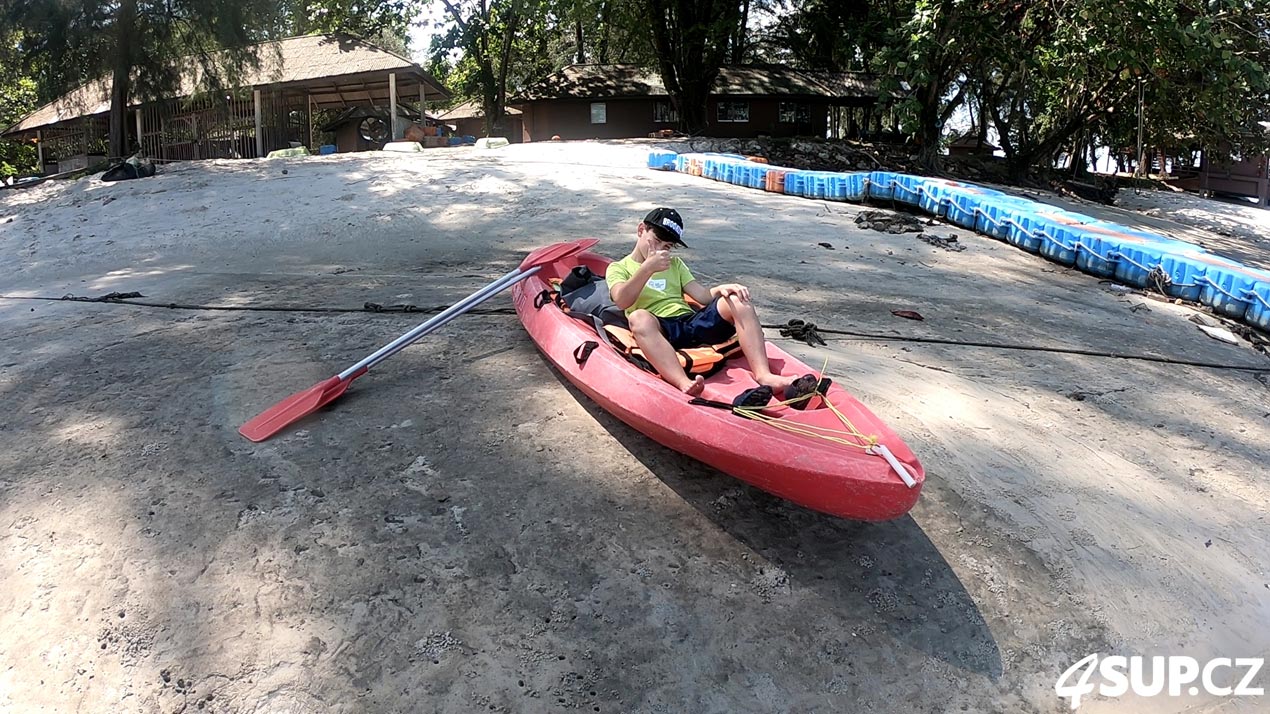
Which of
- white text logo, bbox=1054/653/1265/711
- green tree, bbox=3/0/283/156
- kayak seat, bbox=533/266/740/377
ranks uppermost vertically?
green tree, bbox=3/0/283/156

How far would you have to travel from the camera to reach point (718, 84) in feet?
99.1

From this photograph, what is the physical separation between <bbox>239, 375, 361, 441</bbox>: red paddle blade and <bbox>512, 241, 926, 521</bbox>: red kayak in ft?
4.46

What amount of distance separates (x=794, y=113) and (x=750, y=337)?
31105 millimetres

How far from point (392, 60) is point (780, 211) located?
14.8m

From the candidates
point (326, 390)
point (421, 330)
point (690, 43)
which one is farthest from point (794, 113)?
point (326, 390)

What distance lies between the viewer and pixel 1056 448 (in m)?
4.30

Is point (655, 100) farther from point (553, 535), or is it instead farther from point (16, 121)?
point (553, 535)

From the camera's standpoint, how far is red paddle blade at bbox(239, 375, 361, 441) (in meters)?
4.05

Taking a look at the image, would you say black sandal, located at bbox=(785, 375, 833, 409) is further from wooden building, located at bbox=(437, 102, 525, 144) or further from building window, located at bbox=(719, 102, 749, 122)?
wooden building, located at bbox=(437, 102, 525, 144)

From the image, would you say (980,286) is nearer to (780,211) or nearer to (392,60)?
(780,211)

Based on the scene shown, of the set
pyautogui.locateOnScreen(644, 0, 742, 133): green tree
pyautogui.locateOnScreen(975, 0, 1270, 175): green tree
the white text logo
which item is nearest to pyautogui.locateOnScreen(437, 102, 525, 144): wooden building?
pyautogui.locateOnScreen(644, 0, 742, 133): green tree

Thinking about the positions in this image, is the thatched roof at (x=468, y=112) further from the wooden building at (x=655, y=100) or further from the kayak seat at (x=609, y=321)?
the kayak seat at (x=609, y=321)

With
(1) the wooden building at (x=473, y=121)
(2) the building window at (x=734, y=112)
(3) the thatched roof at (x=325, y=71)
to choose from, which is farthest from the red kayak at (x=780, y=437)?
(1) the wooden building at (x=473, y=121)

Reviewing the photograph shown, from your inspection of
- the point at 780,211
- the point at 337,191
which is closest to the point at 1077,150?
the point at 780,211
